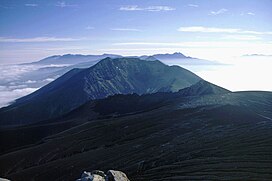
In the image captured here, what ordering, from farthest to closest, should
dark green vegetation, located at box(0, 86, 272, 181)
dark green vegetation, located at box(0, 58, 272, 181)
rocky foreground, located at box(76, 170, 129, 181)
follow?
dark green vegetation, located at box(0, 86, 272, 181) → dark green vegetation, located at box(0, 58, 272, 181) → rocky foreground, located at box(76, 170, 129, 181)

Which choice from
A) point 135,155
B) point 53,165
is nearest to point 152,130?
point 135,155

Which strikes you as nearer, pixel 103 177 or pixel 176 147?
pixel 103 177

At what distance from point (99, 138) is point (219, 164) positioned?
81.6 meters

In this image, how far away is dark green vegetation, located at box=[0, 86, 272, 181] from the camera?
7994cm

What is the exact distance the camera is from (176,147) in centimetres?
10556

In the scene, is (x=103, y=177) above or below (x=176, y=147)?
above

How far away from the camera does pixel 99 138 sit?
152m

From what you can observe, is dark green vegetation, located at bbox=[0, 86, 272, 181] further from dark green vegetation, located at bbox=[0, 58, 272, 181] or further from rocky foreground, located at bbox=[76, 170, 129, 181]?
rocky foreground, located at bbox=[76, 170, 129, 181]

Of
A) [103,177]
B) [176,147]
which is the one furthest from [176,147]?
[103,177]

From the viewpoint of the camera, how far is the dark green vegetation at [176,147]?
262 ft

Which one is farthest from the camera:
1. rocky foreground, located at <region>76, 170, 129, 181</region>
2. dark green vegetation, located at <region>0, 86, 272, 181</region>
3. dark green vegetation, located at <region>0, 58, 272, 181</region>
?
dark green vegetation, located at <region>0, 86, 272, 181</region>

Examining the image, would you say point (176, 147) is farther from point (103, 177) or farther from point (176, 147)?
point (103, 177)

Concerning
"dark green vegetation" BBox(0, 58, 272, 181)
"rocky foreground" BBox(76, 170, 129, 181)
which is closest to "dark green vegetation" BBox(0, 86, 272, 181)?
"dark green vegetation" BBox(0, 58, 272, 181)

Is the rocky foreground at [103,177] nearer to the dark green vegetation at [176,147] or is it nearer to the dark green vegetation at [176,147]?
the dark green vegetation at [176,147]
